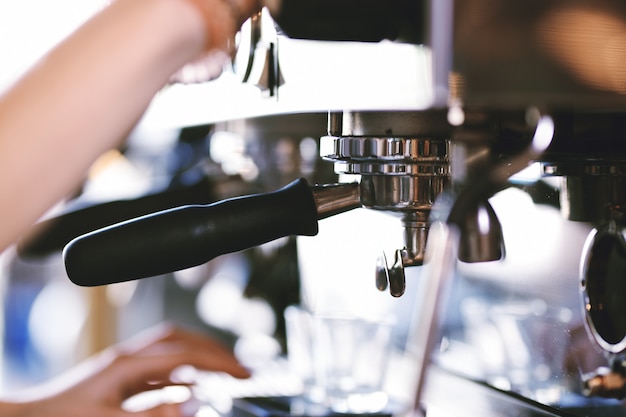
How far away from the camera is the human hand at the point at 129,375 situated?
2.80 ft

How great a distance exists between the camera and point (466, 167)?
65cm

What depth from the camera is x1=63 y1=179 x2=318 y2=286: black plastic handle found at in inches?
20.1

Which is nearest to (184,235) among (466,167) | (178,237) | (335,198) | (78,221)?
(178,237)

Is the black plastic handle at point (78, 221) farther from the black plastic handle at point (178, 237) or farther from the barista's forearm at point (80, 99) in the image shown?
the barista's forearm at point (80, 99)

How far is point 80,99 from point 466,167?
34cm

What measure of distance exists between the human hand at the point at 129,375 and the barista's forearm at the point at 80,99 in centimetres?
46

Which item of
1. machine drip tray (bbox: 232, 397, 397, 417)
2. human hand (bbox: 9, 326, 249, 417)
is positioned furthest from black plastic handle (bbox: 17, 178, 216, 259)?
machine drip tray (bbox: 232, 397, 397, 417)

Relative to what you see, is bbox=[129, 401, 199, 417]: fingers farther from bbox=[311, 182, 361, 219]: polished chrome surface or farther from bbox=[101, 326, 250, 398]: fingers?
bbox=[311, 182, 361, 219]: polished chrome surface

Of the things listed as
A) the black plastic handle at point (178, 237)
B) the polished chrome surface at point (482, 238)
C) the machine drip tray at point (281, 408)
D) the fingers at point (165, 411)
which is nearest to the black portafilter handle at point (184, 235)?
the black plastic handle at point (178, 237)

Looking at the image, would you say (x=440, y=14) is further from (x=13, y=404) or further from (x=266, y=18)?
(x=13, y=404)

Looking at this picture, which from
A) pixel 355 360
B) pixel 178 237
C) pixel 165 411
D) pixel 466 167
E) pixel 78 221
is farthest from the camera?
pixel 355 360

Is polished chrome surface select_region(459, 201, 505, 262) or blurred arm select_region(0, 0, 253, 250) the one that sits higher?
blurred arm select_region(0, 0, 253, 250)

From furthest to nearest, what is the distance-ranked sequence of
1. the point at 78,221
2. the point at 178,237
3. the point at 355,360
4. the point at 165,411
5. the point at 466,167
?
the point at 355,360, the point at 78,221, the point at 165,411, the point at 466,167, the point at 178,237

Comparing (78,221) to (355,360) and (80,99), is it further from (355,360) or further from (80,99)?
(80,99)
